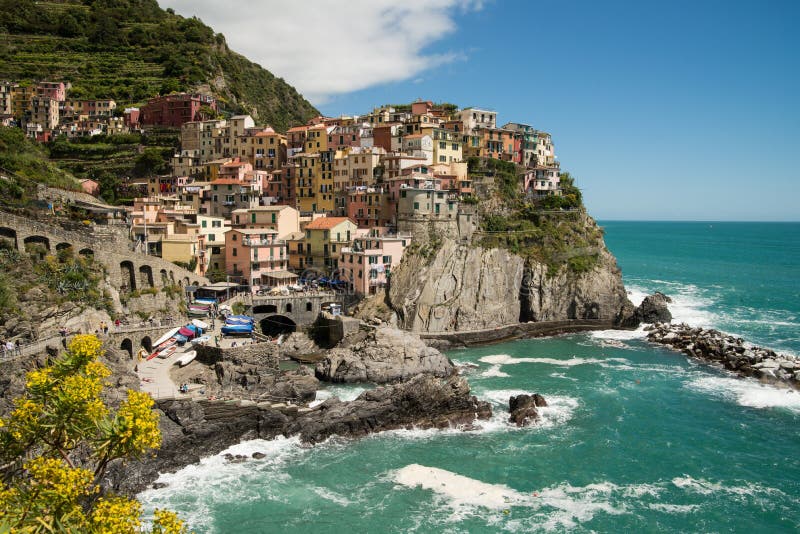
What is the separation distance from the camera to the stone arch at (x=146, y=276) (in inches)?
1880

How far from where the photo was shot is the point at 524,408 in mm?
37812

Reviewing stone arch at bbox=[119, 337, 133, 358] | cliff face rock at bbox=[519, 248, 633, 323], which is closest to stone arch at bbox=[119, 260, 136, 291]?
stone arch at bbox=[119, 337, 133, 358]

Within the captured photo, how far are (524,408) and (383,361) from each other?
38.0 feet

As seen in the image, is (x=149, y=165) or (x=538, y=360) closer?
(x=538, y=360)

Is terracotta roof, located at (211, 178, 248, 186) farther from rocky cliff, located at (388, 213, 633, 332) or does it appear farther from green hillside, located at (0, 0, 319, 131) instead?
green hillside, located at (0, 0, 319, 131)

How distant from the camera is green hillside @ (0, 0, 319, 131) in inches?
3765

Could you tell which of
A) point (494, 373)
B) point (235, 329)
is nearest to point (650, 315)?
point (494, 373)

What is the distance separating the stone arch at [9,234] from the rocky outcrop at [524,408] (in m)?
34.7

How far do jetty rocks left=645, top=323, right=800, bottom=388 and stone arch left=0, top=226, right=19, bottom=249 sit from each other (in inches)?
2107

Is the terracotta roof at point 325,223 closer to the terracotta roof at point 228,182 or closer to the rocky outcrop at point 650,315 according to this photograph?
the terracotta roof at point 228,182

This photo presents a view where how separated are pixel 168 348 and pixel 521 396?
24.0m

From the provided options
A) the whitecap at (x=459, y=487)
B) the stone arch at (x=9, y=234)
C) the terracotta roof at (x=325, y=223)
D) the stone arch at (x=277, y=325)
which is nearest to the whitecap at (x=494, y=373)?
the whitecap at (x=459, y=487)

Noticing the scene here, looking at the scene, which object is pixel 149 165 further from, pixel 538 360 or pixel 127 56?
pixel 538 360

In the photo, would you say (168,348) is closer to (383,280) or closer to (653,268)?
(383,280)
